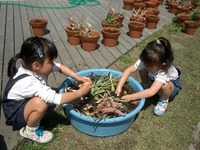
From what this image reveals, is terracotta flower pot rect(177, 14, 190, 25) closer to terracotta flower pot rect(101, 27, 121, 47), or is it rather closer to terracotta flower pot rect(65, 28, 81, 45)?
terracotta flower pot rect(101, 27, 121, 47)

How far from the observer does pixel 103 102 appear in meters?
2.62

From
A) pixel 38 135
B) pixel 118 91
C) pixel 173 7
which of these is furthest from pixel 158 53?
pixel 173 7

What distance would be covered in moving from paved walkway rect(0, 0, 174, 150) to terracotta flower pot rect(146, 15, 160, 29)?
11 cm

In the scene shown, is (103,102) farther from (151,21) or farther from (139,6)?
(139,6)

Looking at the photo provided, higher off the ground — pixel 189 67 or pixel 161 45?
pixel 161 45

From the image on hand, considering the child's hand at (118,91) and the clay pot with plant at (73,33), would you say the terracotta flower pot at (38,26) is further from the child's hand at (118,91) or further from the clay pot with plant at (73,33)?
the child's hand at (118,91)

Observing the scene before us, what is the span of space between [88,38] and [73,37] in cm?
36

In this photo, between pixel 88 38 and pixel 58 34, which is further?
pixel 58 34

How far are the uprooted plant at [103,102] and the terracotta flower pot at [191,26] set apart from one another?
3185mm

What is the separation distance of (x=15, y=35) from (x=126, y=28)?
2.25m

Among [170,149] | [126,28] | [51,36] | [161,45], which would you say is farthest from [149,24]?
[170,149]

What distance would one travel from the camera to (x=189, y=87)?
3.52 m

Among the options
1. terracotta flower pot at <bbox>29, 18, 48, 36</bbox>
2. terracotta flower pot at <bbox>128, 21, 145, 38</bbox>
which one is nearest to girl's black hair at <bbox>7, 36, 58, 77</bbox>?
terracotta flower pot at <bbox>29, 18, 48, 36</bbox>

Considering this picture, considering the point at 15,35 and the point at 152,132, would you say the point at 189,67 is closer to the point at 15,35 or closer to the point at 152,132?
the point at 152,132
